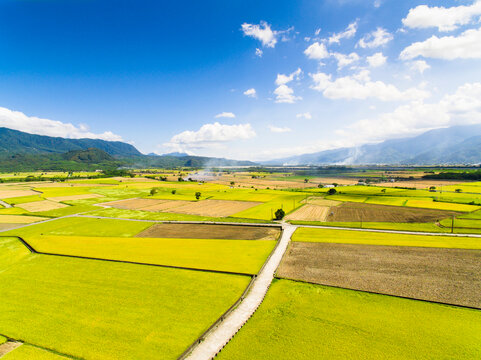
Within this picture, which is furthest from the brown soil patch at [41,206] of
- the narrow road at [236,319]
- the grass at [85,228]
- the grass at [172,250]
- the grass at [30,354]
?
the narrow road at [236,319]

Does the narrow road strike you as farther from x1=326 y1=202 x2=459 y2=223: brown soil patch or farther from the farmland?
x1=326 y1=202 x2=459 y2=223: brown soil patch

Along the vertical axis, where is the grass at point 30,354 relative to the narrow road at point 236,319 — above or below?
below

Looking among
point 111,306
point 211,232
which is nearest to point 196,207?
point 211,232

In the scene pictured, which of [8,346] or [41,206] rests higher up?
[41,206]

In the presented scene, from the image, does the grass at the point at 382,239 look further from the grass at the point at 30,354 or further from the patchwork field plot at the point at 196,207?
the grass at the point at 30,354

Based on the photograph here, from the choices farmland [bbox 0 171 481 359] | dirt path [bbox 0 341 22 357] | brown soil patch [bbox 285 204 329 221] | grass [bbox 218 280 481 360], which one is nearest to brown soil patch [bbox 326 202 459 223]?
farmland [bbox 0 171 481 359]

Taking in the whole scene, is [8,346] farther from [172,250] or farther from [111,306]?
[172,250]

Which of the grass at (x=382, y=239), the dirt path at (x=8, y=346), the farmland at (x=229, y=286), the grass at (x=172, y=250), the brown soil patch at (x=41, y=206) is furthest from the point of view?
the brown soil patch at (x=41, y=206)
